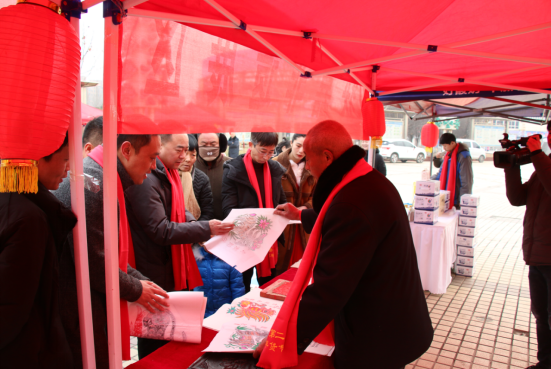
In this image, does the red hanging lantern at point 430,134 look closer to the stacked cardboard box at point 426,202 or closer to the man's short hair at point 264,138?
the stacked cardboard box at point 426,202

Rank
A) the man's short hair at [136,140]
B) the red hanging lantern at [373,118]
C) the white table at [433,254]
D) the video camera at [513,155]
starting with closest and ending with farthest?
the man's short hair at [136,140] → the video camera at [513,155] → the red hanging lantern at [373,118] → the white table at [433,254]

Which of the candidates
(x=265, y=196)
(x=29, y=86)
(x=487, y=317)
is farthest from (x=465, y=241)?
(x=29, y=86)

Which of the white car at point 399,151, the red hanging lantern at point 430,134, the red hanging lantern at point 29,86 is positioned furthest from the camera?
the white car at point 399,151

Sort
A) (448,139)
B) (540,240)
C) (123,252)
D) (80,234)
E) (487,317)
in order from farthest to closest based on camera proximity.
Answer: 1. (448,139)
2. (487,317)
3. (540,240)
4. (123,252)
5. (80,234)

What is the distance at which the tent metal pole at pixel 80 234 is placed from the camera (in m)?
1.07

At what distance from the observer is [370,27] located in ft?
6.42

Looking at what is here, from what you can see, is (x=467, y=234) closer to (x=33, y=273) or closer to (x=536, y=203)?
(x=536, y=203)

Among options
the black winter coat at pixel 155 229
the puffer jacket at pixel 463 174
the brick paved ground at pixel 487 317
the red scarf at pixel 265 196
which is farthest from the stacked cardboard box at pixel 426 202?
the black winter coat at pixel 155 229

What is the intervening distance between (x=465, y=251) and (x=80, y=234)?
5016mm

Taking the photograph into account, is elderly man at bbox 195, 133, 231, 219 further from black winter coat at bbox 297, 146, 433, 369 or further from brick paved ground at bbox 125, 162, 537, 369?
black winter coat at bbox 297, 146, 433, 369

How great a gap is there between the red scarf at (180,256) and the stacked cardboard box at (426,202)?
2.97 meters

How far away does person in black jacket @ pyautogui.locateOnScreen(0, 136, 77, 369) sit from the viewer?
0.91 metres

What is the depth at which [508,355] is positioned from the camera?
9.68 ft

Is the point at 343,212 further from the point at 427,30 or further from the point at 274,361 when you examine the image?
the point at 427,30
